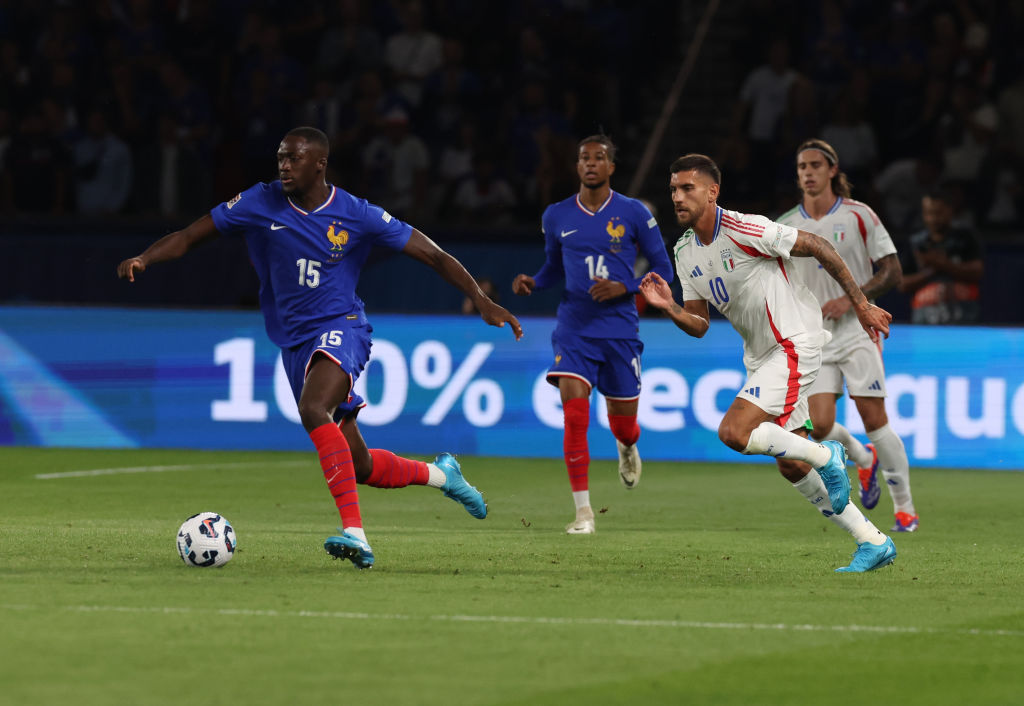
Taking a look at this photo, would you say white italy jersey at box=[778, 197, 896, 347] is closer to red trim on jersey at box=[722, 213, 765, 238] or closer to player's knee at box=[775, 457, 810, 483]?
red trim on jersey at box=[722, 213, 765, 238]

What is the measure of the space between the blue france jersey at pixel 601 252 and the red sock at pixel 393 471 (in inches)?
78.7

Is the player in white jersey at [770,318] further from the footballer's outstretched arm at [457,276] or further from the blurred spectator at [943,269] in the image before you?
the blurred spectator at [943,269]

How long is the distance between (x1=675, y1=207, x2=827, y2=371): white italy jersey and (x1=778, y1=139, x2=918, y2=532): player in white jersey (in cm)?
195

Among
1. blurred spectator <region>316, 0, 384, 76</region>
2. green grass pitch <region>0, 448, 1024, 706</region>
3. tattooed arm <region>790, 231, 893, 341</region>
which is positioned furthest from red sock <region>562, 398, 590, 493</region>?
blurred spectator <region>316, 0, 384, 76</region>

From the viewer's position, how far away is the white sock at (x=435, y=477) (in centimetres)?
946

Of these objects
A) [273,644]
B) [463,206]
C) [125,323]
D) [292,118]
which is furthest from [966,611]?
[292,118]

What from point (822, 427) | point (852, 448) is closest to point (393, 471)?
point (822, 427)

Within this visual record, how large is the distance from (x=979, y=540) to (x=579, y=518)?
89.9 inches

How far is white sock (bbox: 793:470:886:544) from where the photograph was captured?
850 cm

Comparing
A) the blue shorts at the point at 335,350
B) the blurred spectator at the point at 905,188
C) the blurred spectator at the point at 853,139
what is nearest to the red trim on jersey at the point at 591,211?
the blue shorts at the point at 335,350

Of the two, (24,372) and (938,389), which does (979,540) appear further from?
(24,372)

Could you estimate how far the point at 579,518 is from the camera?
10438 mm

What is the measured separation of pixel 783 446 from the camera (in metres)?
8.39

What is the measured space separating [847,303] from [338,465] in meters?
3.67
